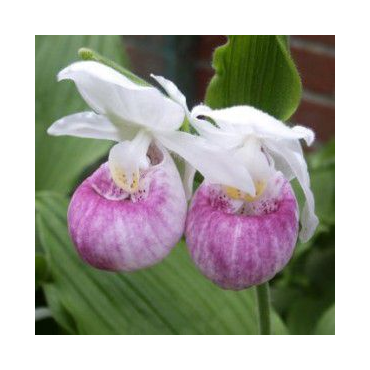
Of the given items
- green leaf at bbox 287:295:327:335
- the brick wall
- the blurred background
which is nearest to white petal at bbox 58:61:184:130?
the blurred background

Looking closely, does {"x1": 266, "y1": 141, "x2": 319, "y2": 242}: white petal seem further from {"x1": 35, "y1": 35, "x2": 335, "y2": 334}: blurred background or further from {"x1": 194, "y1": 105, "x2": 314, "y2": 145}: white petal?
{"x1": 35, "y1": 35, "x2": 335, "y2": 334}: blurred background

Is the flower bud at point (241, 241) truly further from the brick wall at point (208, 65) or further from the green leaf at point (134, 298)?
the brick wall at point (208, 65)

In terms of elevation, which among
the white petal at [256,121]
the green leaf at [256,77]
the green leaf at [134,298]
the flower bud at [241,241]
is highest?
the green leaf at [256,77]

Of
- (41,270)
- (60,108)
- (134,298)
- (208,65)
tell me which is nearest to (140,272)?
(134,298)

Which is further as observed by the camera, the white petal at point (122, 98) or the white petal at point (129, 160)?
the white petal at point (129, 160)

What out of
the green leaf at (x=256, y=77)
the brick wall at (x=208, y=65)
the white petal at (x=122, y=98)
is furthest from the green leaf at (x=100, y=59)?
the brick wall at (x=208, y=65)

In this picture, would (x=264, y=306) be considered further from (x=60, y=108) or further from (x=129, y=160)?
(x=60, y=108)
